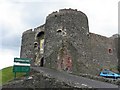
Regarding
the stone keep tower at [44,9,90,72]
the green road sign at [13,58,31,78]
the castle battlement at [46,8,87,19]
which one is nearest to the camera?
the green road sign at [13,58,31,78]

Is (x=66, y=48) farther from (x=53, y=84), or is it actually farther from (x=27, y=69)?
(x=53, y=84)

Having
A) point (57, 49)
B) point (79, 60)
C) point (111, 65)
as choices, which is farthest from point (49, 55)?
point (111, 65)

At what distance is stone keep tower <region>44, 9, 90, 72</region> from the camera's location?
78.5 ft

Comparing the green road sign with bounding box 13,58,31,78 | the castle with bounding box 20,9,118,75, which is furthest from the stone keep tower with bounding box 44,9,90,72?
the green road sign with bounding box 13,58,31,78

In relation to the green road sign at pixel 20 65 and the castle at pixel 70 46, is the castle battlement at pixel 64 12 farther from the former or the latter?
the green road sign at pixel 20 65

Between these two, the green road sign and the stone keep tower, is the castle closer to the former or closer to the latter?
the stone keep tower

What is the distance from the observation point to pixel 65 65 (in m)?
23.7

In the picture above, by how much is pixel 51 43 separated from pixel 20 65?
8.57 metres

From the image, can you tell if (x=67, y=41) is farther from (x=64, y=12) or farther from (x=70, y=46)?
(x=64, y=12)

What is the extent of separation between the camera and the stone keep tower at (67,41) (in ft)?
78.5

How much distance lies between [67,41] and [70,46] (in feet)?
2.01

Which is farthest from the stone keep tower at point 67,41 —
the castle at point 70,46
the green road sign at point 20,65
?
the green road sign at point 20,65

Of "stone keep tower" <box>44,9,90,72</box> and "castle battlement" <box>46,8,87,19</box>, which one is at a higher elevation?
"castle battlement" <box>46,8,87,19</box>

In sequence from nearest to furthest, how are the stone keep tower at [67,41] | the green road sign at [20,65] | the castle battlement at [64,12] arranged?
the green road sign at [20,65], the stone keep tower at [67,41], the castle battlement at [64,12]
